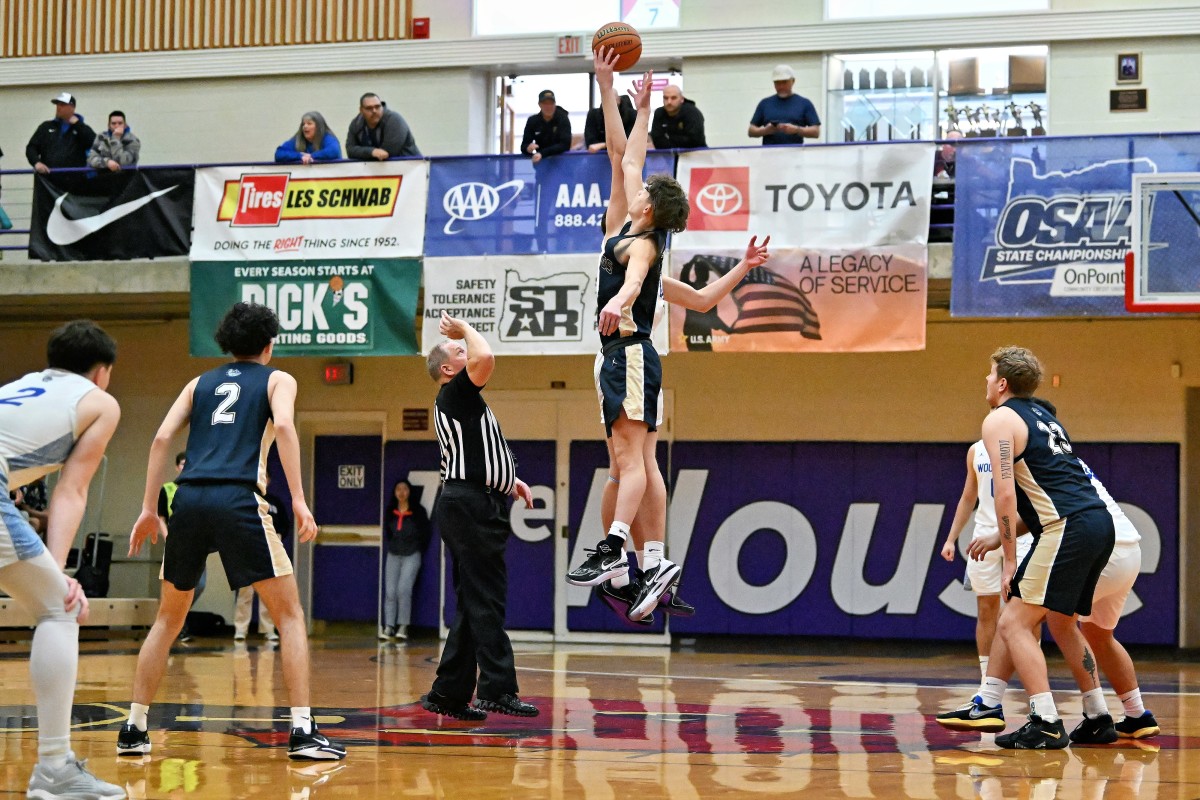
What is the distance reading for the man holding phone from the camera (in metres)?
13.8

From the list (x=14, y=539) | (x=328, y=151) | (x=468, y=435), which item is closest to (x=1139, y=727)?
(x=468, y=435)

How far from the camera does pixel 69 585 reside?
5.24 m

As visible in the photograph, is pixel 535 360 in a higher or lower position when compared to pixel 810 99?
lower

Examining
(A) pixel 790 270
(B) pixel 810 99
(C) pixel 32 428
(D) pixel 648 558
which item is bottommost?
(D) pixel 648 558

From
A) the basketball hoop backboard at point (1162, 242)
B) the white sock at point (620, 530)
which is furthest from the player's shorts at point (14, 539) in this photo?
the basketball hoop backboard at point (1162, 242)

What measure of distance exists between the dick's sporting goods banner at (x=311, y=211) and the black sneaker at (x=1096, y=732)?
8437mm

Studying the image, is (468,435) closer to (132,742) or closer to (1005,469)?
(132,742)

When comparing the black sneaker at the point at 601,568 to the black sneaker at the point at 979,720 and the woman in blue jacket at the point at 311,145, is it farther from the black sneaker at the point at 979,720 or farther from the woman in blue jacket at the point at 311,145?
the woman in blue jacket at the point at 311,145

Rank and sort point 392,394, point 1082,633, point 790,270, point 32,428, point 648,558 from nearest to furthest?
1. point 32,428
2. point 648,558
3. point 1082,633
4. point 790,270
5. point 392,394

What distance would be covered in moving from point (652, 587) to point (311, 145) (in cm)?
951

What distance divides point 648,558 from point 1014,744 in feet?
6.78

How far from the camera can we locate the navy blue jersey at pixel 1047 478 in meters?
7.18

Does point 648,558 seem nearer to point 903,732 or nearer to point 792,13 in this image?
point 903,732

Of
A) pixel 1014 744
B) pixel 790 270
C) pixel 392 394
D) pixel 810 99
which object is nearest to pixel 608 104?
pixel 1014 744
